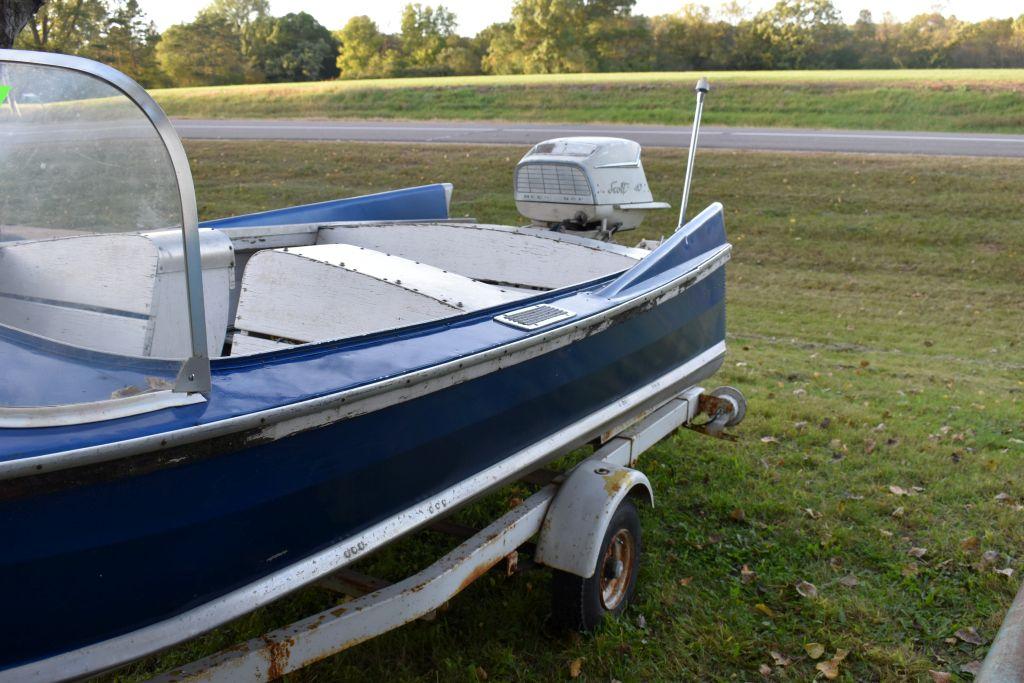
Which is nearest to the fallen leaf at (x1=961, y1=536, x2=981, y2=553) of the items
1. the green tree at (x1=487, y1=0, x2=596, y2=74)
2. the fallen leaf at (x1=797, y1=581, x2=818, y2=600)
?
the fallen leaf at (x1=797, y1=581, x2=818, y2=600)

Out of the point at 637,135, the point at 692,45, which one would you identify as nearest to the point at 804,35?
the point at 692,45

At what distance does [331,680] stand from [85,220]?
5.56ft

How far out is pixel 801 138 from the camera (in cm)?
1625

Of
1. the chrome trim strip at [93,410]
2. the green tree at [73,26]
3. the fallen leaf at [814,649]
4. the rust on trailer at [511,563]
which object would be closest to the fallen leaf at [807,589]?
the fallen leaf at [814,649]

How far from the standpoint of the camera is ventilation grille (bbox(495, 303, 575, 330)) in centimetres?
294

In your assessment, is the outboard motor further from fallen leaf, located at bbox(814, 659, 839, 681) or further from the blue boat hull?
fallen leaf, located at bbox(814, 659, 839, 681)

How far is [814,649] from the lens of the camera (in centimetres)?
319

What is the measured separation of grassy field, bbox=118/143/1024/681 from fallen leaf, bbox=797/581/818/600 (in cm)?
3

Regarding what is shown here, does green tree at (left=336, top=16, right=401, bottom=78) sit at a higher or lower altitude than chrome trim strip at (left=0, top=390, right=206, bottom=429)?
higher

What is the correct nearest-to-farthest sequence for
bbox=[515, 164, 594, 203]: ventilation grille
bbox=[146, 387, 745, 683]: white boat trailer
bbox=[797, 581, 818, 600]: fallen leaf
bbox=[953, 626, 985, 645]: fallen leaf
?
bbox=[146, 387, 745, 683]: white boat trailer
bbox=[953, 626, 985, 645]: fallen leaf
bbox=[797, 581, 818, 600]: fallen leaf
bbox=[515, 164, 594, 203]: ventilation grille

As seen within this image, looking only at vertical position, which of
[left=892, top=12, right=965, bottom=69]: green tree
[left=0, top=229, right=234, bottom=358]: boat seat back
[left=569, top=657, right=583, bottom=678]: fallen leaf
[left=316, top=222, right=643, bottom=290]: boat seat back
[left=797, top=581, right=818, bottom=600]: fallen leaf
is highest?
[left=892, top=12, right=965, bottom=69]: green tree

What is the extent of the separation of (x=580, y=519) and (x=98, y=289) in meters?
1.77

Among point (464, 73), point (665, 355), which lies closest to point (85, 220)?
point (665, 355)

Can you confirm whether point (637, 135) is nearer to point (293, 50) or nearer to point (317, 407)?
point (317, 407)
